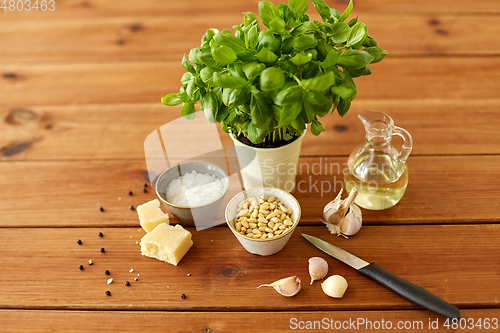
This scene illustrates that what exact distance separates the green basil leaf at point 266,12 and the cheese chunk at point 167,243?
491 millimetres

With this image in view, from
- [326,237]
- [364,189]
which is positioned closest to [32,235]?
[326,237]

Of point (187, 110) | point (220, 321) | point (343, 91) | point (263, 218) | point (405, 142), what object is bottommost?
point (220, 321)

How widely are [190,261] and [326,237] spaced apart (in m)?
0.32

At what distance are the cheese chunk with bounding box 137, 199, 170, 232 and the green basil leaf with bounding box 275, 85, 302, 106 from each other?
1.45 ft

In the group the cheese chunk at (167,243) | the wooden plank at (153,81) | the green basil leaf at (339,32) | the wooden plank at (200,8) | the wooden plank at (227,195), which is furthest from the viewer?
the wooden plank at (200,8)

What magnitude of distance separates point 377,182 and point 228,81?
48 cm

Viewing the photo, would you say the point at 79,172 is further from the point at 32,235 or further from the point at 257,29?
the point at 257,29

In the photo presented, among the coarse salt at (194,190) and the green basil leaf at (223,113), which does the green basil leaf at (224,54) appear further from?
the coarse salt at (194,190)

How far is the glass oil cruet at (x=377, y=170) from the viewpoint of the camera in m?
1.01

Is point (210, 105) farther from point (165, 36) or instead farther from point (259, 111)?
point (165, 36)

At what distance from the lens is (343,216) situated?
3.32 feet

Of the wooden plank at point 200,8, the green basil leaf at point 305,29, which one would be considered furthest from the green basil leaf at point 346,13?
the wooden plank at point 200,8

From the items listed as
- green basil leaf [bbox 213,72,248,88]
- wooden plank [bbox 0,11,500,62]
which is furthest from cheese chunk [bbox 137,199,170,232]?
wooden plank [bbox 0,11,500,62]

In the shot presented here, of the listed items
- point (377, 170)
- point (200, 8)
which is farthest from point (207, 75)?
point (200, 8)
